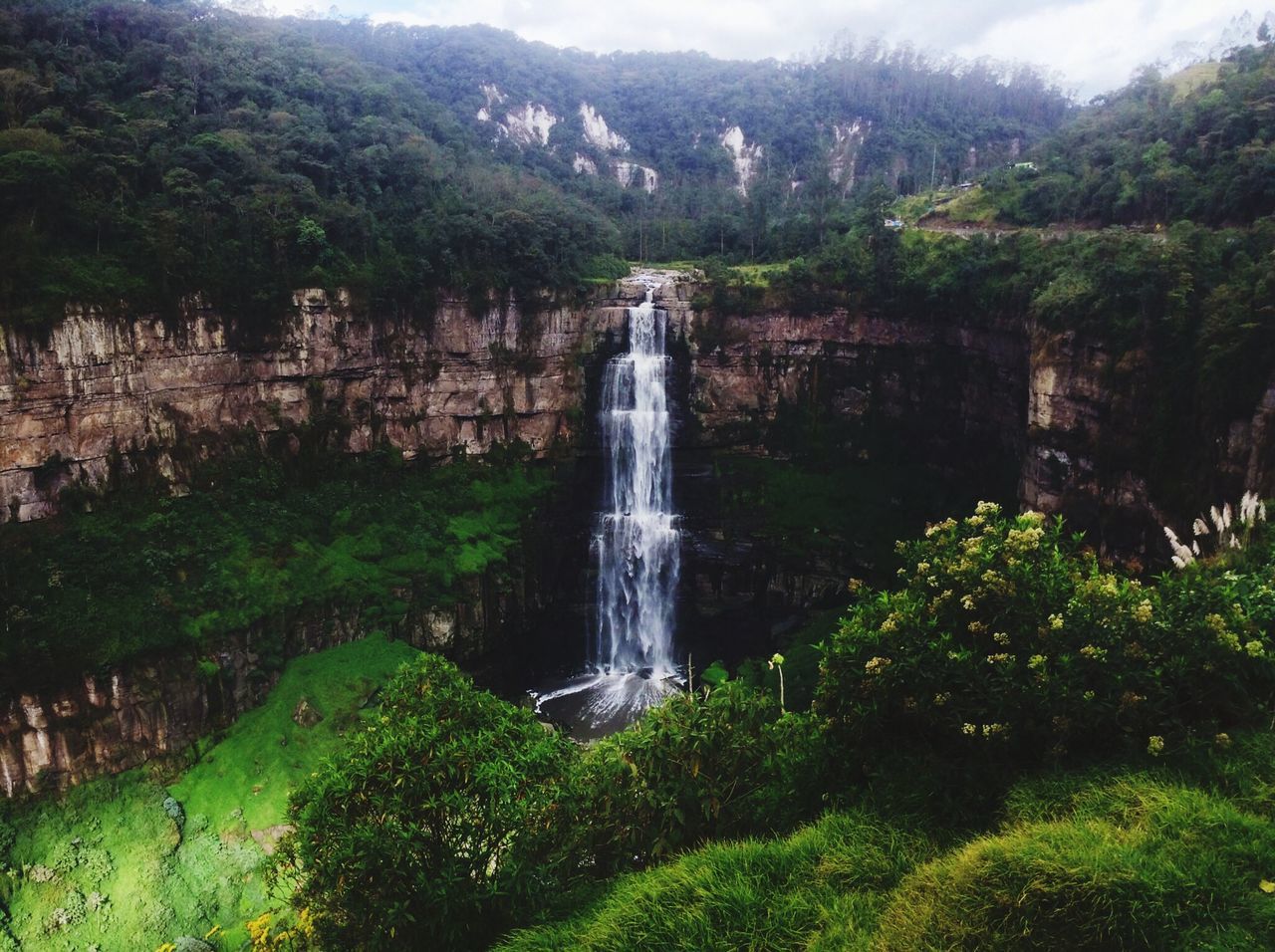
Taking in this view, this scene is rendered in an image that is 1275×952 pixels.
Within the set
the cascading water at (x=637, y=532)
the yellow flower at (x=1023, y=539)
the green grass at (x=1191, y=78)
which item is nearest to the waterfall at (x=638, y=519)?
the cascading water at (x=637, y=532)

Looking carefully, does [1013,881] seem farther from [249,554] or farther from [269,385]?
[269,385]

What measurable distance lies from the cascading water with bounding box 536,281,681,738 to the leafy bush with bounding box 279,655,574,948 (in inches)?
696

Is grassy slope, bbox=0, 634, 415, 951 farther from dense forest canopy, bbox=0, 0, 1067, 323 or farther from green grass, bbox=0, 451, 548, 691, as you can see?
Result: dense forest canopy, bbox=0, 0, 1067, 323

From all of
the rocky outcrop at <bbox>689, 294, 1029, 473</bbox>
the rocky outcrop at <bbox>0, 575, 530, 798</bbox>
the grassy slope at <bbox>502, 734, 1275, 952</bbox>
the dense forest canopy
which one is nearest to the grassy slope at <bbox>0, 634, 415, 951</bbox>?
the rocky outcrop at <bbox>0, 575, 530, 798</bbox>

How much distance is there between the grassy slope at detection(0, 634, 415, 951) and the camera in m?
16.6

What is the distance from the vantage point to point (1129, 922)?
18.7ft

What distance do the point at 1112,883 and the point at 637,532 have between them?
2360cm

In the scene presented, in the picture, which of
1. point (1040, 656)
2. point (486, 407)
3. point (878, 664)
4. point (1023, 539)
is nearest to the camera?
point (1040, 656)

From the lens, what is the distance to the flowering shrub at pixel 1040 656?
7227 millimetres

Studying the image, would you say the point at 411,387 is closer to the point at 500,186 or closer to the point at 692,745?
the point at 500,186

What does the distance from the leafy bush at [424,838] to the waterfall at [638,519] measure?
19.0 metres

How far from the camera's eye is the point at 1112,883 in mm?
5777

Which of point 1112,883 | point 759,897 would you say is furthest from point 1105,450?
point 759,897

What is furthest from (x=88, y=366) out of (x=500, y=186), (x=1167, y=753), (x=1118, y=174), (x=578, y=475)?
(x=1118, y=174)
